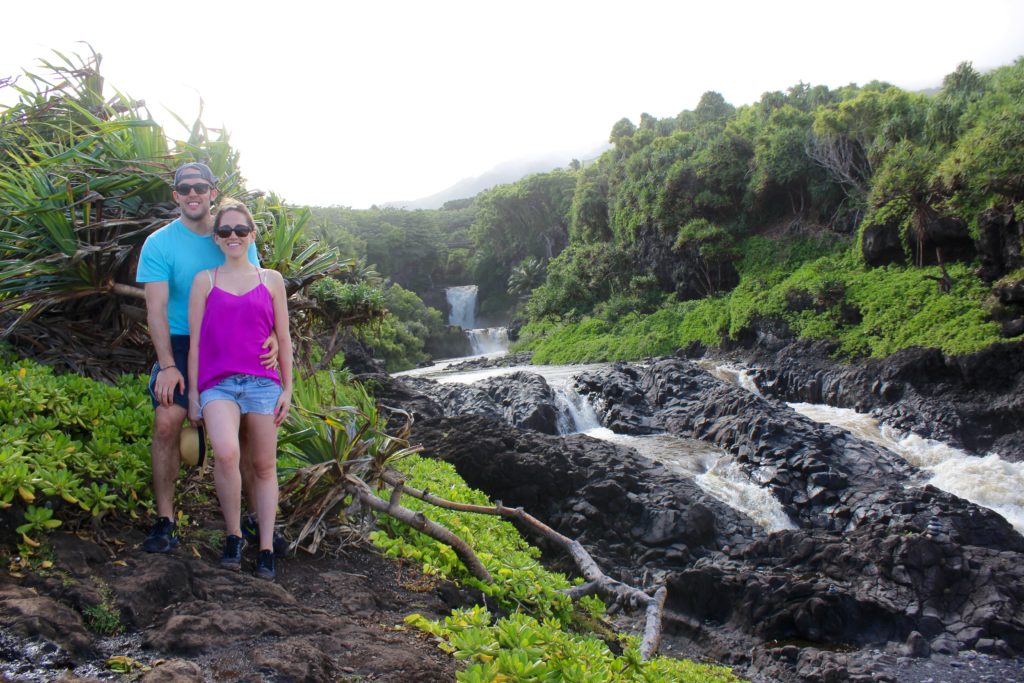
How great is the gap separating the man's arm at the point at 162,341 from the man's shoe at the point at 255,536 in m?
0.78

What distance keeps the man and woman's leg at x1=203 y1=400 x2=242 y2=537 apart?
0.21 m

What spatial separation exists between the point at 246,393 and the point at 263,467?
36cm

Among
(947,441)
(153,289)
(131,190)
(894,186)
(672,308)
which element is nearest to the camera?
(153,289)

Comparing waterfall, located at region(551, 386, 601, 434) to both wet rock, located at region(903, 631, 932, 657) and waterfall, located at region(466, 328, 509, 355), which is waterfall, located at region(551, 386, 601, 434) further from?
waterfall, located at region(466, 328, 509, 355)

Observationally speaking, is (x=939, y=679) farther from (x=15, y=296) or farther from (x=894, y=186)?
(x=894, y=186)

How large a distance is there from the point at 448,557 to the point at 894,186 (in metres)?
19.8

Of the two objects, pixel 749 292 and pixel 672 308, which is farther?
pixel 672 308

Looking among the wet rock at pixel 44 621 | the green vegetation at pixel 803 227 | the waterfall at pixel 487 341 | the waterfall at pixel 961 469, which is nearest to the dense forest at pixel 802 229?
the green vegetation at pixel 803 227

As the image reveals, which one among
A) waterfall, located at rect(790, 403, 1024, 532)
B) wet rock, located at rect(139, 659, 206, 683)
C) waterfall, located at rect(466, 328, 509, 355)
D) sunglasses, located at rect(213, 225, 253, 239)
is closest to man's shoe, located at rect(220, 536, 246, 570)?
wet rock, located at rect(139, 659, 206, 683)

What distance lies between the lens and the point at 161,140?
447 cm

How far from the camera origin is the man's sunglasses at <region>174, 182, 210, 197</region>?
308cm

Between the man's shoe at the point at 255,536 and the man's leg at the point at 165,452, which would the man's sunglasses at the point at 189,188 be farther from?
the man's shoe at the point at 255,536

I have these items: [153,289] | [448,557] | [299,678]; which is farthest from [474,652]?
[153,289]

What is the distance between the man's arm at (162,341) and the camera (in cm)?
290
